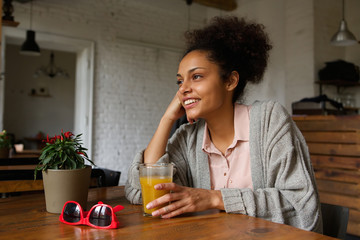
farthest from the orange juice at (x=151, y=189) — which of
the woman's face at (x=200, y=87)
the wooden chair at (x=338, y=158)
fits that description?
the wooden chair at (x=338, y=158)

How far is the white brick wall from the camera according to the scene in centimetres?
533

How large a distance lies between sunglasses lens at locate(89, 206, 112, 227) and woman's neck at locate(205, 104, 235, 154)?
665 millimetres

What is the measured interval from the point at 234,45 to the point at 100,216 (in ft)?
2.89

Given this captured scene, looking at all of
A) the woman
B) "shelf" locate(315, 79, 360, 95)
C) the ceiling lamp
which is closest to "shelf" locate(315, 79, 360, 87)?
"shelf" locate(315, 79, 360, 95)

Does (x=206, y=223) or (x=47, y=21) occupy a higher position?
(x=47, y=21)

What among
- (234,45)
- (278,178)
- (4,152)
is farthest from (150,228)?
(4,152)

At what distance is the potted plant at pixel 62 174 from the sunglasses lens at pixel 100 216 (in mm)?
140

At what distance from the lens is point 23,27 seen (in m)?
4.79

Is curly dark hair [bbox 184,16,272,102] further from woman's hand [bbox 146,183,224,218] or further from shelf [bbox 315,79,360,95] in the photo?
shelf [bbox 315,79,360,95]

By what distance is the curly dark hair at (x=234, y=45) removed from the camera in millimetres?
1373

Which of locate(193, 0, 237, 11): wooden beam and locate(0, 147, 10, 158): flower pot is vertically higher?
locate(193, 0, 237, 11): wooden beam

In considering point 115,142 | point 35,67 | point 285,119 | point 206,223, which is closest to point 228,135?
point 285,119

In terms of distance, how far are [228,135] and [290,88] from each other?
4.50 m

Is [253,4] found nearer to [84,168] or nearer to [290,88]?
[290,88]
